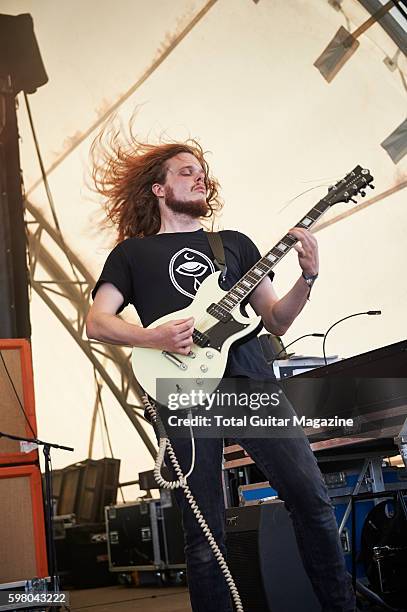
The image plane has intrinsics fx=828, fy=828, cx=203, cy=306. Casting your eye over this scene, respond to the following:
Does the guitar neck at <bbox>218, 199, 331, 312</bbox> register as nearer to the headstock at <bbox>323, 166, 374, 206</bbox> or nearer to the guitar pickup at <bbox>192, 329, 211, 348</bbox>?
the guitar pickup at <bbox>192, 329, 211, 348</bbox>

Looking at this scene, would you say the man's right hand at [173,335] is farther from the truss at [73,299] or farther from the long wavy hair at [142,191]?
the truss at [73,299]

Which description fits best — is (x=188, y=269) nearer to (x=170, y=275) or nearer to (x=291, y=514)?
(x=170, y=275)

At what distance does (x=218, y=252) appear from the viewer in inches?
84.0

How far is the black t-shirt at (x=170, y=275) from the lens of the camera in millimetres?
2051

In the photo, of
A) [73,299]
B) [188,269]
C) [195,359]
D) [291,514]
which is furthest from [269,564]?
[73,299]

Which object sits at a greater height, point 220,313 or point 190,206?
point 190,206

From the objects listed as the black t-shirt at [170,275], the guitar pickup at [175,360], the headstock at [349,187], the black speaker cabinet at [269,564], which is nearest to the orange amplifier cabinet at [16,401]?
the black speaker cabinet at [269,564]

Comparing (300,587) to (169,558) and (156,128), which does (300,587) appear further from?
(156,128)

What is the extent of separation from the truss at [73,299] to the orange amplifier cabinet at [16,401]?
302 cm

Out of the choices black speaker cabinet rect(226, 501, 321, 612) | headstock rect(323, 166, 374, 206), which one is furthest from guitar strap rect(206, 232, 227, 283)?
black speaker cabinet rect(226, 501, 321, 612)

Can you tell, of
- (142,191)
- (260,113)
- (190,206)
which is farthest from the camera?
(260,113)

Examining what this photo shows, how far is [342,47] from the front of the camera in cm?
506

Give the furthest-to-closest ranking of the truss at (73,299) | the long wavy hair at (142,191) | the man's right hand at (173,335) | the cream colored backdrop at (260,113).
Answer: the truss at (73,299) < the cream colored backdrop at (260,113) < the long wavy hair at (142,191) < the man's right hand at (173,335)

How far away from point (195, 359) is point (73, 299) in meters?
5.00
